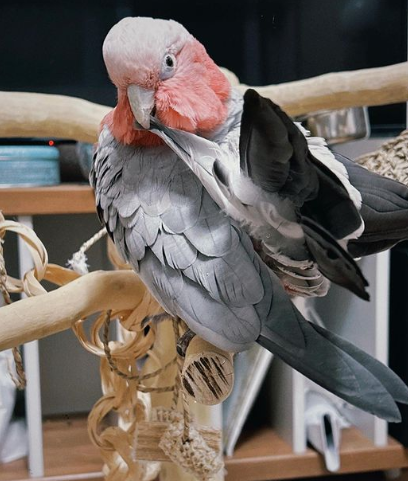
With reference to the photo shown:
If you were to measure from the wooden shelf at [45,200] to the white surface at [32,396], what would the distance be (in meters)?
0.02

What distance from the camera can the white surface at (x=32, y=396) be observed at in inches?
30.7

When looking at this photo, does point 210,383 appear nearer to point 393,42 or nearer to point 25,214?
point 25,214

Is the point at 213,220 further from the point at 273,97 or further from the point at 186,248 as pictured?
the point at 273,97

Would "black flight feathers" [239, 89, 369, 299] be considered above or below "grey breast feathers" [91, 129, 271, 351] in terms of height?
above

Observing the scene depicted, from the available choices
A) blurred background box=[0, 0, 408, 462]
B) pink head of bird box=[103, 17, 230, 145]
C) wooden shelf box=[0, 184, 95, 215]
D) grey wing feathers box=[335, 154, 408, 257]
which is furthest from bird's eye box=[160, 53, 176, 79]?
blurred background box=[0, 0, 408, 462]

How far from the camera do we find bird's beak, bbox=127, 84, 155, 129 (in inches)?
13.9

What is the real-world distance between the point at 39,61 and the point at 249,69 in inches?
13.2

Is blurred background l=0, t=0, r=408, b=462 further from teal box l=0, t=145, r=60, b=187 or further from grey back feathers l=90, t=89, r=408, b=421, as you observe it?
grey back feathers l=90, t=89, r=408, b=421

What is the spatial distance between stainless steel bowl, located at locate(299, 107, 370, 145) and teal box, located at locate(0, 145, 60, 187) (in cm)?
37

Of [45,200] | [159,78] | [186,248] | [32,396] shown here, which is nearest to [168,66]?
[159,78]

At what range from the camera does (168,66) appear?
1.17 feet

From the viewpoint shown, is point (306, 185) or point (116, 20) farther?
point (116, 20)

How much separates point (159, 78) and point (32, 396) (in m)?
0.59

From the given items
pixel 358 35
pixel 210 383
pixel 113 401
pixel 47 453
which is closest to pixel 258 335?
pixel 210 383
